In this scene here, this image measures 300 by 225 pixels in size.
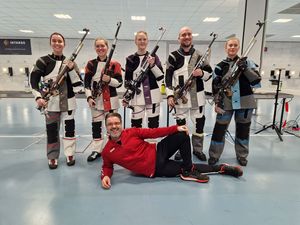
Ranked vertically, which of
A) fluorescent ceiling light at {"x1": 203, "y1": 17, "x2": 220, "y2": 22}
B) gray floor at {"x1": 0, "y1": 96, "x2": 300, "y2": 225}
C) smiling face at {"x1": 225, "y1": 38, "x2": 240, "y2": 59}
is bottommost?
gray floor at {"x1": 0, "y1": 96, "x2": 300, "y2": 225}

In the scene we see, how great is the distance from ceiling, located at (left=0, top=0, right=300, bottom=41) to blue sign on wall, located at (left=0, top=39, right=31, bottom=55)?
7.32 feet

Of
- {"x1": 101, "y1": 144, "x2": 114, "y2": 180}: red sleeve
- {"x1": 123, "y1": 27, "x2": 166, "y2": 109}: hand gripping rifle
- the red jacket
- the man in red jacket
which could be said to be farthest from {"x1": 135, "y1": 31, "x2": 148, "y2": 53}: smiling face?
{"x1": 101, "y1": 144, "x2": 114, "y2": 180}: red sleeve

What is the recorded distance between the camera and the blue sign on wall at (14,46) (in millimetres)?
12211

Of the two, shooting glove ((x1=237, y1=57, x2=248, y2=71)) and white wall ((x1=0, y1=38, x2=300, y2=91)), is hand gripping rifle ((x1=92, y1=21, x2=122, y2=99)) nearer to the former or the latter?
shooting glove ((x1=237, y1=57, x2=248, y2=71))

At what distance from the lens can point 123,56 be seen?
12.8 meters

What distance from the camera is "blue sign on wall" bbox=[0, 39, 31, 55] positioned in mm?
12211

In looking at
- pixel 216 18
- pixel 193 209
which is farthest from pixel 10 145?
pixel 216 18

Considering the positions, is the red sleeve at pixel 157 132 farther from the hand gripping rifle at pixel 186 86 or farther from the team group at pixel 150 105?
the hand gripping rifle at pixel 186 86

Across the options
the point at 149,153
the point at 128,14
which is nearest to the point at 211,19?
the point at 128,14

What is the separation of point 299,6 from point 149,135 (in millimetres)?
6704

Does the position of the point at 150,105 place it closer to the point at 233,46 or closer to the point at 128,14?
the point at 233,46

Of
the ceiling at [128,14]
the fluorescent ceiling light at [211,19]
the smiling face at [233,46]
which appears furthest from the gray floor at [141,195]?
the fluorescent ceiling light at [211,19]

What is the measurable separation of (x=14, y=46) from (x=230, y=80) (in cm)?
1322

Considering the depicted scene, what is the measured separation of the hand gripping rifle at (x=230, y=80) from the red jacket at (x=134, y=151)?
725 mm
